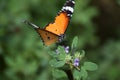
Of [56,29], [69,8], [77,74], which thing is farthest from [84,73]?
[69,8]

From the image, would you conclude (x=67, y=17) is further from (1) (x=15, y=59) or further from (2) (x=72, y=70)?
(1) (x=15, y=59)

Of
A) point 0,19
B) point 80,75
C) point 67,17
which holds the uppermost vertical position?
point 67,17

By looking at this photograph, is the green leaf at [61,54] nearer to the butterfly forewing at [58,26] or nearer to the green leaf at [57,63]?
the green leaf at [57,63]

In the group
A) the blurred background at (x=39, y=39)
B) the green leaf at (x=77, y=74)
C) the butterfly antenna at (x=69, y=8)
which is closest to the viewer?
the green leaf at (x=77, y=74)

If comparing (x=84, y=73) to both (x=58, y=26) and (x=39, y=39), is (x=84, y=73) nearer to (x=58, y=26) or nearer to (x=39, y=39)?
(x=58, y=26)

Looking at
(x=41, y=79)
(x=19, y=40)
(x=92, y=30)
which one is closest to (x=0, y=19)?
(x=19, y=40)

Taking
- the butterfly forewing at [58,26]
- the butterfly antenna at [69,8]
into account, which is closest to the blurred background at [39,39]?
the butterfly antenna at [69,8]

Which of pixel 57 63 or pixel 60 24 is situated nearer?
pixel 57 63

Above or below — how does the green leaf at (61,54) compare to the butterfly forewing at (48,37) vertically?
below
